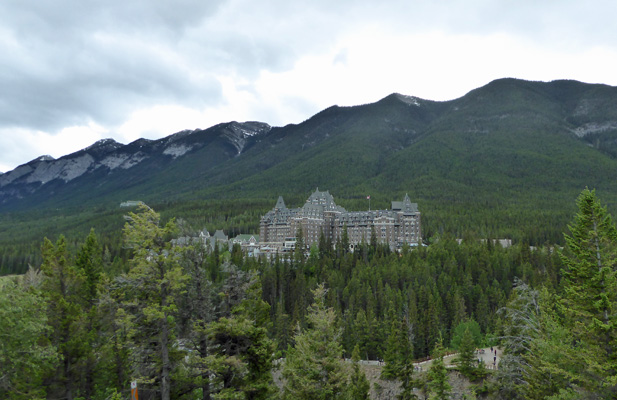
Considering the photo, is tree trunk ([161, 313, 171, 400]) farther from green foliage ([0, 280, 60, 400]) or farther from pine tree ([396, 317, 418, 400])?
pine tree ([396, 317, 418, 400])

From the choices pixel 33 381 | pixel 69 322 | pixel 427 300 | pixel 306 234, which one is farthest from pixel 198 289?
pixel 306 234

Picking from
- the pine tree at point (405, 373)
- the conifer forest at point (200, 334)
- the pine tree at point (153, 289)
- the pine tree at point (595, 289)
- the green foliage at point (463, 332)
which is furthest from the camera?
the green foliage at point (463, 332)

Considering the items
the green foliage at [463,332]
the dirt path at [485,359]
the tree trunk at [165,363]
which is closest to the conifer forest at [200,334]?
the tree trunk at [165,363]

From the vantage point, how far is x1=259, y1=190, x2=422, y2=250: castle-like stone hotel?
14588cm

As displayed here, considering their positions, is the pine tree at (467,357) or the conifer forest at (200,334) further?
the pine tree at (467,357)

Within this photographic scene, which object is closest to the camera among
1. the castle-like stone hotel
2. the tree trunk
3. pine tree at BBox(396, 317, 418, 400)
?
the tree trunk

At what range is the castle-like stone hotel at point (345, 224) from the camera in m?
146

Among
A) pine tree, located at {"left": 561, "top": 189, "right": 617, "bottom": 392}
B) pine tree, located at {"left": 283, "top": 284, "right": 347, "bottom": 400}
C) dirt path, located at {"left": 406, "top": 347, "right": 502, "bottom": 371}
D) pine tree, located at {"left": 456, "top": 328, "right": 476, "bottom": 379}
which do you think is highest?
pine tree, located at {"left": 561, "top": 189, "right": 617, "bottom": 392}

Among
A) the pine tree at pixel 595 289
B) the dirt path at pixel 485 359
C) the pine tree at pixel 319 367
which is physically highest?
the pine tree at pixel 595 289

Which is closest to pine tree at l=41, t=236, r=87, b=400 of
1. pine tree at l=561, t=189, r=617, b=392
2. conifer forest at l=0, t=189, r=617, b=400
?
conifer forest at l=0, t=189, r=617, b=400

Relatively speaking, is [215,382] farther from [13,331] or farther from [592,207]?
[592,207]

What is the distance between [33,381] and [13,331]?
446 cm

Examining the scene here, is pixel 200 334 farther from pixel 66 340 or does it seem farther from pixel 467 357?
pixel 467 357

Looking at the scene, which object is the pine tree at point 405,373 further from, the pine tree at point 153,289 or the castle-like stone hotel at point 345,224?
the castle-like stone hotel at point 345,224
